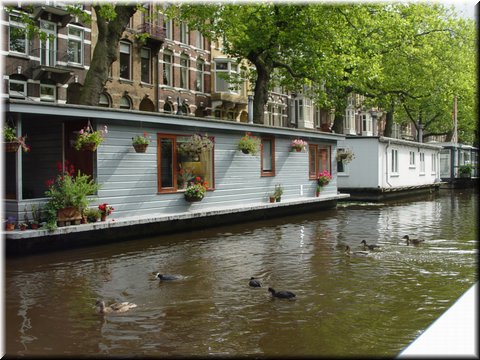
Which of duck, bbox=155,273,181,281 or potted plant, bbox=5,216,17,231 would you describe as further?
potted plant, bbox=5,216,17,231

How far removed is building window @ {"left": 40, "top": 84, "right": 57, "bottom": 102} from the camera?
2741 cm

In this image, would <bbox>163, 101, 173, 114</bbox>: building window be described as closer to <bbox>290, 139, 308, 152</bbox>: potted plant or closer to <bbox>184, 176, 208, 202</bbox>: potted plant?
<bbox>290, 139, 308, 152</bbox>: potted plant

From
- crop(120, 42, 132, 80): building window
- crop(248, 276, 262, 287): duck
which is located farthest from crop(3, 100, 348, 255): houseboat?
crop(120, 42, 132, 80): building window

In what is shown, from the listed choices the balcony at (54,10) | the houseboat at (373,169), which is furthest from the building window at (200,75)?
the houseboat at (373,169)

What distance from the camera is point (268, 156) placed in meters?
20.7

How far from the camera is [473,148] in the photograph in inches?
1890

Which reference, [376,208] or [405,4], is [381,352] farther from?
[405,4]

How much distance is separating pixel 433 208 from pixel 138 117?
1543 cm

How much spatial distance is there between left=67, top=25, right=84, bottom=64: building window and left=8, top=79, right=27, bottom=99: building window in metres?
3.27

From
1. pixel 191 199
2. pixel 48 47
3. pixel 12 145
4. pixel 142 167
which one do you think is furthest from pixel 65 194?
pixel 48 47

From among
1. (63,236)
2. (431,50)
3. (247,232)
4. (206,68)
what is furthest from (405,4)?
(63,236)

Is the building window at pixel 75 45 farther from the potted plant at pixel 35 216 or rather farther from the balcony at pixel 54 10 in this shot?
the potted plant at pixel 35 216

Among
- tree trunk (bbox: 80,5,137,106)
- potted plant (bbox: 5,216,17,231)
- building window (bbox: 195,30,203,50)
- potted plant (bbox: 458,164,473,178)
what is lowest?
potted plant (bbox: 5,216,17,231)

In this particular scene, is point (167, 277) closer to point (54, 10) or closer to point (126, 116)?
point (126, 116)
